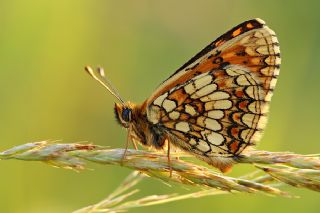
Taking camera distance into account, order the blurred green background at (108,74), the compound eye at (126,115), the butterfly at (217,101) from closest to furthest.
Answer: the butterfly at (217,101) < the compound eye at (126,115) < the blurred green background at (108,74)

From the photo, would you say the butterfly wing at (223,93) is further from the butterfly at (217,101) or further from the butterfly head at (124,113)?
the butterfly head at (124,113)

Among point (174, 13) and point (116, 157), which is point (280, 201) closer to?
point (116, 157)

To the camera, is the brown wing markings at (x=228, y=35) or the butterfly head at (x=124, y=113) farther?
the butterfly head at (x=124, y=113)

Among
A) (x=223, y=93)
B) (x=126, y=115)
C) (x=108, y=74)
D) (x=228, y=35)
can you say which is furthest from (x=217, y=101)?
(x=108, y=74)

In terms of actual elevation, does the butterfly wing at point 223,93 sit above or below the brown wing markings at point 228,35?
below

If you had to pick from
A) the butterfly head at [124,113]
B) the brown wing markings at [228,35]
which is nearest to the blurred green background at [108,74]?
the butterfly head at [124,113]

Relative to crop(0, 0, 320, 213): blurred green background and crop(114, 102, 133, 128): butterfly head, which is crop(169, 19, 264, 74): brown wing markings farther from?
crop(0, 0, 320, 213): blurred green background
